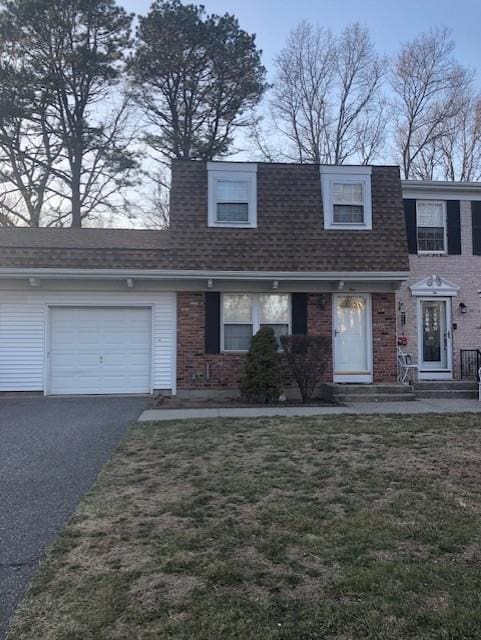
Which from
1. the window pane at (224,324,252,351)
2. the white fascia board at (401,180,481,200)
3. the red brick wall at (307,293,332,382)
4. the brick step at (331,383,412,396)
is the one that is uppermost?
the white fascia board at (401,180,481,200)

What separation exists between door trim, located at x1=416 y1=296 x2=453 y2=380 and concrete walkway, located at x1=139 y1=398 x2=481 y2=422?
223 cm

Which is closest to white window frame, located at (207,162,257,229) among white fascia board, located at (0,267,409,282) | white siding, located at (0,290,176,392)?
white fascia board, located at (0,267,409,282)

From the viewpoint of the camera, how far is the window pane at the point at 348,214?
11320mm

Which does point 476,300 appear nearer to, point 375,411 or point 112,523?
point 375,411

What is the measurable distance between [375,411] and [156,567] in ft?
20.6

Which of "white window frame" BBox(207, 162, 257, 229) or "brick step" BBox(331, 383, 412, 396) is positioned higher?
"white window frame" BBox(207, 162, 257, 229)

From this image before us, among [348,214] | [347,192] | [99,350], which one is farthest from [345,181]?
[99,350]

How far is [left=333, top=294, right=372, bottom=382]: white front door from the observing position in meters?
10.8

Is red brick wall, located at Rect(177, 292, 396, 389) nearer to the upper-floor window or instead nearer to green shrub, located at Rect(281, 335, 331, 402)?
green shrub, located at Rect(281, 335, 331, 402)

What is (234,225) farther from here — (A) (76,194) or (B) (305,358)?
(A) (76,194)

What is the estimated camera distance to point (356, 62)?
22922mm

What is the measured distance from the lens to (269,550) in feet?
10.4

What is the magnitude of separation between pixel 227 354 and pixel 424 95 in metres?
19.5

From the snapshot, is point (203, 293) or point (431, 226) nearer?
point (203, 293)
